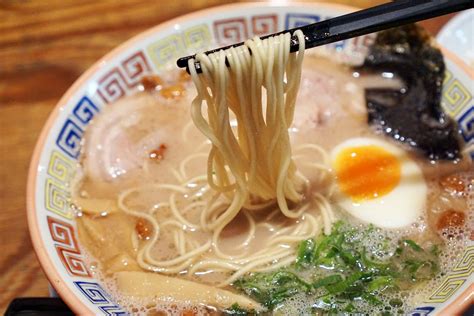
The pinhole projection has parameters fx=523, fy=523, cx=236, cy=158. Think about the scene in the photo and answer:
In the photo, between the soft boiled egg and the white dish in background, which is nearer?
the soft boiled egg

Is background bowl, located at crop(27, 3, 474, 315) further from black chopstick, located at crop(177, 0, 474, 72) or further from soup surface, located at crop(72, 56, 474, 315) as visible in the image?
black chopstick, located at crop(177, 0, 474, 72)

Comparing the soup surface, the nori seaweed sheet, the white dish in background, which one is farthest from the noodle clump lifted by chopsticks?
the white dish in background

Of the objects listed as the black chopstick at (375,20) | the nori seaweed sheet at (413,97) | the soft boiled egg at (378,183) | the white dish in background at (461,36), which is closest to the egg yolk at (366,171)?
the soft boiled egg at (378,183)

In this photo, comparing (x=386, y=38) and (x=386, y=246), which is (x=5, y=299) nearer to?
(x=386, y=246)

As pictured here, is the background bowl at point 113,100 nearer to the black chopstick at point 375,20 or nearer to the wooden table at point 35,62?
the wooden table at point 35,62

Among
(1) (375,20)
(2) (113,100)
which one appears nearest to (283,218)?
(1) (375,20)

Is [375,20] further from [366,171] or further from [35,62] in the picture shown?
[35,62]

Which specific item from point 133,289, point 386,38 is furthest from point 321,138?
point 133,289
